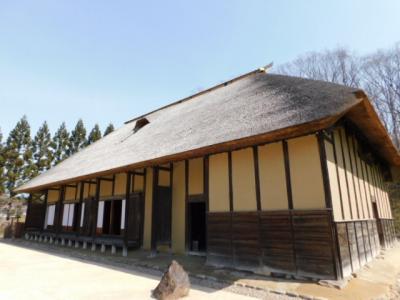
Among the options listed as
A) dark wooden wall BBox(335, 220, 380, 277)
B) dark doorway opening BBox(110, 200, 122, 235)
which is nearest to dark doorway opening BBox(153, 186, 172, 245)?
dark doorway opening BBox(110, 200, 122, 235)

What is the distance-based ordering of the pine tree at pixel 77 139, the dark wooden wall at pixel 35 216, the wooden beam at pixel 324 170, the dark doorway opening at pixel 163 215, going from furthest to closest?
the pine tree at pixel 77 139, the dark wooden wall at pixel 35 216, the dark doorway opening at pixel 163 215, the wooden beam at pixel 324 170

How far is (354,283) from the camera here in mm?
4637

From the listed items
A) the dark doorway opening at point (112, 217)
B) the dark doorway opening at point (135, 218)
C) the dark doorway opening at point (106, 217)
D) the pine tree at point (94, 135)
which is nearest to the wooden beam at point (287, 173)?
the dark doorway opening at point (135, 218)

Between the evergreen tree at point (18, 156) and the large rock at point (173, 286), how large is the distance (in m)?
28.3

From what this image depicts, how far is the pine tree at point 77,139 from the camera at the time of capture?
32972 mm

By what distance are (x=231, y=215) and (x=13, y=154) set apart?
29083 mm

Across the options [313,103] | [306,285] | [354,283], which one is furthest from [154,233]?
[313,103]

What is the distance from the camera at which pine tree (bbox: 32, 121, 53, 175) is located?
29.1 m

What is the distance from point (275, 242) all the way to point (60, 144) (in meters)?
32.8

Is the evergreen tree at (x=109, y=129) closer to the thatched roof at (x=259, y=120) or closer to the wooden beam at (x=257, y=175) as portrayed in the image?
the thatched roof at (x=259, y=120)

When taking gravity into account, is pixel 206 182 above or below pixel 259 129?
below

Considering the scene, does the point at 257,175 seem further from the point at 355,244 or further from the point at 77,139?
the point at 77,139

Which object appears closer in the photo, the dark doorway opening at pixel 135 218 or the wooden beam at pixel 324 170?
the wooden beam at pixel 324 170

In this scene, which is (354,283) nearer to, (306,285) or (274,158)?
(306,285)
